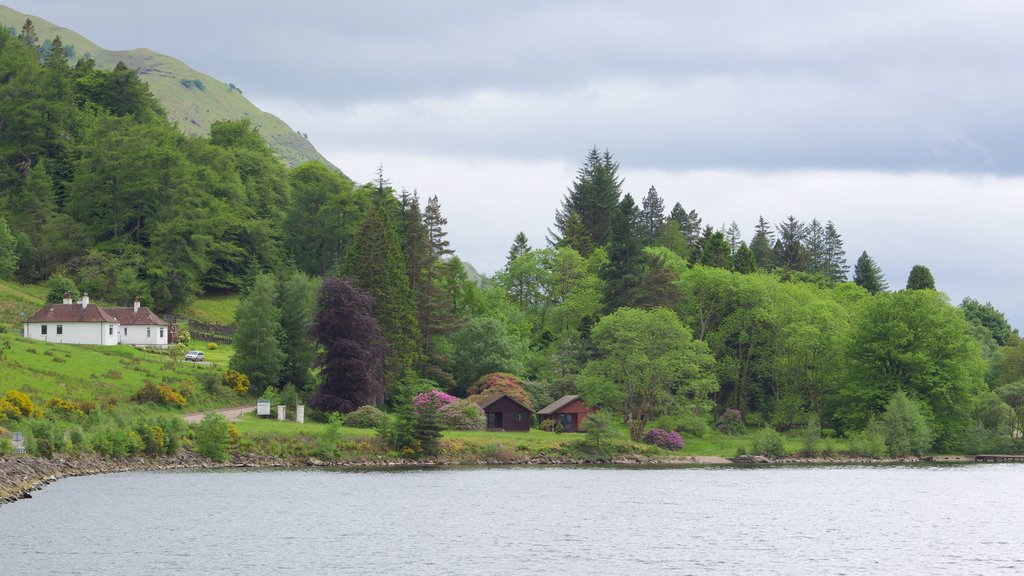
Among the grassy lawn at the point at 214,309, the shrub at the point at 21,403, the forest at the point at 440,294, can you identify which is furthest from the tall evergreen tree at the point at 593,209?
the shrub at the point at 21,403

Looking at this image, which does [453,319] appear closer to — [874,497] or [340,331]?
[340,331]

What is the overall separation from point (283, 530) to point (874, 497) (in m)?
33.1

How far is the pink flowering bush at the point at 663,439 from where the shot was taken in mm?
93312

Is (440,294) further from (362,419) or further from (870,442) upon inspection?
(870,442)

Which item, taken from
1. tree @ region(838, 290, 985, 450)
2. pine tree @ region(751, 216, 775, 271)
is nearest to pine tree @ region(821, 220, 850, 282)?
pine tree @ region(751, 216, 775, 271)

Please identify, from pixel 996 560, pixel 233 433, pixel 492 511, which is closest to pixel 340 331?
pixel 233 433

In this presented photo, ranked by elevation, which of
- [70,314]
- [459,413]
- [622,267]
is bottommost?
[459,413]

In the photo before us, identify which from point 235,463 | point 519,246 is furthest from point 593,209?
point 235,463

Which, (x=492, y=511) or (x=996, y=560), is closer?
(x=996, y=560)

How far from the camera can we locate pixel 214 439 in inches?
2785

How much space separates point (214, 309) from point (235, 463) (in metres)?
60.7

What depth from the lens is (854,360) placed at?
101 meters

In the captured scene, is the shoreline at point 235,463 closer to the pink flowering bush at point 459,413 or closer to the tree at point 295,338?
the pink flowering bush at point 459,413

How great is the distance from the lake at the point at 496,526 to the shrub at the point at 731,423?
1243 inches
